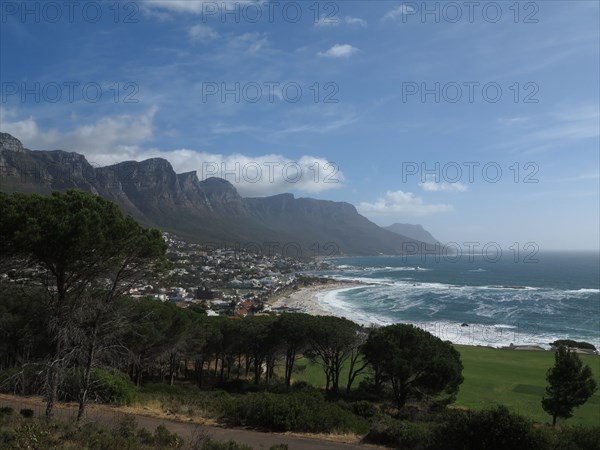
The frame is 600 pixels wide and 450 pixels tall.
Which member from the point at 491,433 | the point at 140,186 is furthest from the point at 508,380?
the point at 140,186

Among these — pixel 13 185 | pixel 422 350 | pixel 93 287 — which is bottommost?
pixel 422 350

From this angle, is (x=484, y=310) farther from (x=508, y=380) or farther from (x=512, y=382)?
(x=512, y=382)

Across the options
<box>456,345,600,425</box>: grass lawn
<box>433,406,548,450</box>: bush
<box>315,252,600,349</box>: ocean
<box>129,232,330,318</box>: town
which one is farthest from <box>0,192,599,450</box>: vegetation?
<box>129,232,330,318</box>: town

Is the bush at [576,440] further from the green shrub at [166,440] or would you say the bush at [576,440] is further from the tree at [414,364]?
the tree at [414,364]

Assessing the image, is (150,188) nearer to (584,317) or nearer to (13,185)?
(13,185)

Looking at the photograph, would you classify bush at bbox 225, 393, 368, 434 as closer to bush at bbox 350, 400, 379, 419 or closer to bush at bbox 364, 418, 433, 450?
bush at bbox 364, 418, 433, 450

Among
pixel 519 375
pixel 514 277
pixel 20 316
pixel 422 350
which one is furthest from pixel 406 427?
pixel 514 277
